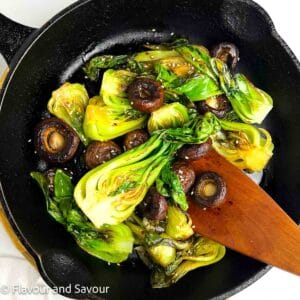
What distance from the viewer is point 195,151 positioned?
5.80ft

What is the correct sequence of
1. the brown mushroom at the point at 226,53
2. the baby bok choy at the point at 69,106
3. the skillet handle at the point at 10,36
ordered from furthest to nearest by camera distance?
1. the brown mushroom at the point at 226,53
2. the baby bok choy at the point at 69,106
3. the skillet handle at the point at 10,36

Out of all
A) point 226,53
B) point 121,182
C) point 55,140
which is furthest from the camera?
point 226,53

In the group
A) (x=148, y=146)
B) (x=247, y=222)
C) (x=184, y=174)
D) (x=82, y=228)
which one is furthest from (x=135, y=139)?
(x=247, y=222)

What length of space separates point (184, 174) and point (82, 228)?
0.34 meters

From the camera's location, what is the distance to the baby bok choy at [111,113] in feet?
5.96

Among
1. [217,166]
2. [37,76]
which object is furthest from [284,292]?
[37,76]

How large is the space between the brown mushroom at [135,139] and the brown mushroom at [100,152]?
1.4 inches

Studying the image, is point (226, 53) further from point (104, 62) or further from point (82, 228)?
point (82, 228)

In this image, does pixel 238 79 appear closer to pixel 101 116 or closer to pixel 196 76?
pixel 196 76

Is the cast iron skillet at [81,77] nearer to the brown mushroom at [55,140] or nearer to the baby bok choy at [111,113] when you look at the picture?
the brown mushroom at [55,140]

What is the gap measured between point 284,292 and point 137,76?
88 cm

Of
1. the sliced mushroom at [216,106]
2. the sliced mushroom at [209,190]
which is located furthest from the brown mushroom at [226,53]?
the sliced mushroom at [209,190]

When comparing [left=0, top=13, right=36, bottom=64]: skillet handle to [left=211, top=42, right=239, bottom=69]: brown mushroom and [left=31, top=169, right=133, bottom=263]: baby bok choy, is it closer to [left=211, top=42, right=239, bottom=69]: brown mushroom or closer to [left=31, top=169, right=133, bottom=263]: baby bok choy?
[left=31, top=169, right=133, bottom=263]: baby bok choy

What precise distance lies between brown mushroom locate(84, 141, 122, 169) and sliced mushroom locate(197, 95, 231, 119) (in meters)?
0.29
